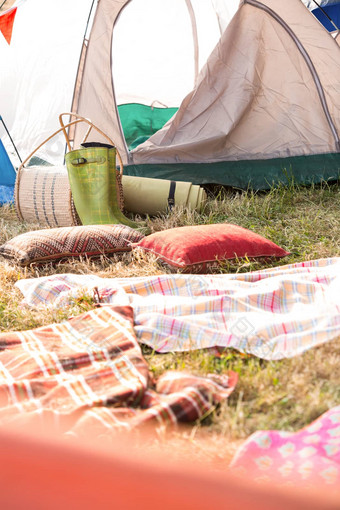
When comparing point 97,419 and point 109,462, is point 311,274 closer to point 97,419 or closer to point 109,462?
point 97,419

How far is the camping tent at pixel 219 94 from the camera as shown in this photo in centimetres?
375

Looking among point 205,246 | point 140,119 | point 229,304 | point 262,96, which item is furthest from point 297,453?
point 140,119

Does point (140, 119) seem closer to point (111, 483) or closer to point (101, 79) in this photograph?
point (101, 79)

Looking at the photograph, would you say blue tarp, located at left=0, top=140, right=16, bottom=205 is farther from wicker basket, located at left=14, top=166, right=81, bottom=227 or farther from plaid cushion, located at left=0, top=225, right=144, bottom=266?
plaid cushion, located at left=0, top=225, right=144, bottom=266

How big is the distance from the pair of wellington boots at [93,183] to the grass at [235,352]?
0.29 metres

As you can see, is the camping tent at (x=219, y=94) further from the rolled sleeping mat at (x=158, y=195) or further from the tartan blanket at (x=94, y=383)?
the tartan blanket at (x=94, y=383)

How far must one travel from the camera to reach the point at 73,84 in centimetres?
390

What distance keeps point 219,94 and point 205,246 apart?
1997mm

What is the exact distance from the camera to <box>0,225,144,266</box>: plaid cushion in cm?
241

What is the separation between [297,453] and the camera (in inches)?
38.9

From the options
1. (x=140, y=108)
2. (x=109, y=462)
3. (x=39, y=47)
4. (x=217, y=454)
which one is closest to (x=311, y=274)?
(x=217, y=454)

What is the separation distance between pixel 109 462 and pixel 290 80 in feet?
12.8

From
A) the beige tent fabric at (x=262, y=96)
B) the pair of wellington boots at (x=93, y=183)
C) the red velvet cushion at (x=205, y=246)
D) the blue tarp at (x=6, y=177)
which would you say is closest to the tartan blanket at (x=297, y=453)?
the red velvet cushion at (x=205, y=246)

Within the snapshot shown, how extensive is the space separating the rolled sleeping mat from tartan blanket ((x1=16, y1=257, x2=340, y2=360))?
4.04 ft
